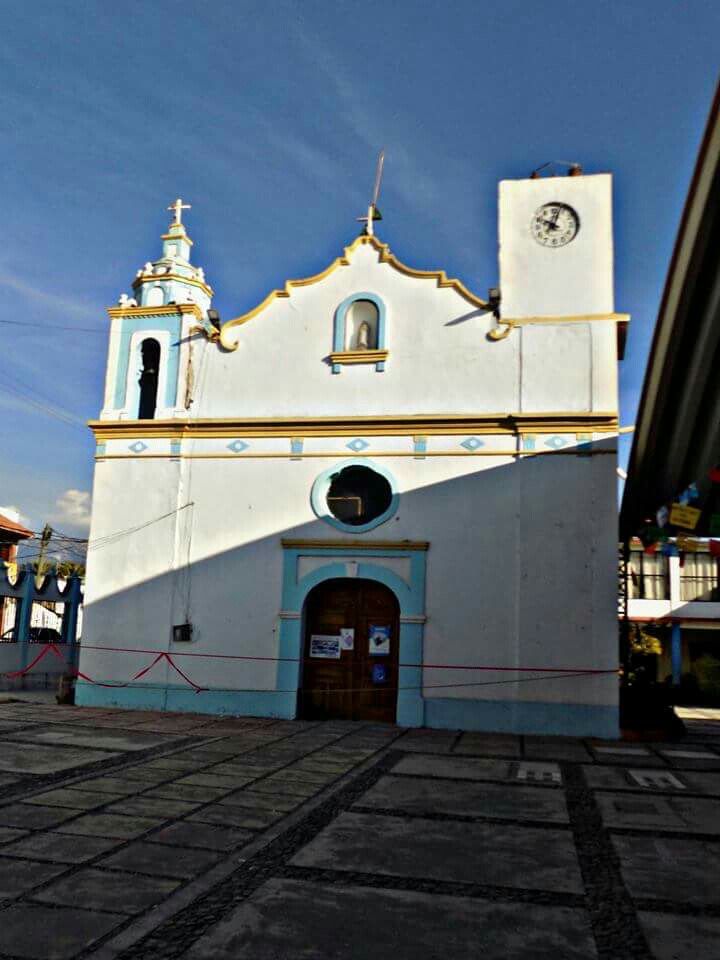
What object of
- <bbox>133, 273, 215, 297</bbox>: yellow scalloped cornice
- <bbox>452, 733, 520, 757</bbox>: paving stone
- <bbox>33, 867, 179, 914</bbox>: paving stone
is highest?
<bbox>133, 273, 215, 297</bbox>: yellow scalloped cornice

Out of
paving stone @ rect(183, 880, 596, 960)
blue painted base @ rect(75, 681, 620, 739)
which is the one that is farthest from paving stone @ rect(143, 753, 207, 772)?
paving stone @ rect(183, 880, 596, 960)

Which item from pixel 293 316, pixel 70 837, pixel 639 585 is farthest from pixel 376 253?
pixel 639 585

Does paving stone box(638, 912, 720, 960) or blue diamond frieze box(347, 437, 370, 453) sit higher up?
A: blue diamond frieze box(347, 437, 370, 453)

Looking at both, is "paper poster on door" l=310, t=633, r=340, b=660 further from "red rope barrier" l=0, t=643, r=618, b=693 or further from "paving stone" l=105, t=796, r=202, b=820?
"paving stone" l=105, t=796, r=202, b=820

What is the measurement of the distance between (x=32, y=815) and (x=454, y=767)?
16.2 feet

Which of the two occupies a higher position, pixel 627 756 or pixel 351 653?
pixel 351 653

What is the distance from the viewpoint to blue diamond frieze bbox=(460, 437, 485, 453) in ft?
44.4

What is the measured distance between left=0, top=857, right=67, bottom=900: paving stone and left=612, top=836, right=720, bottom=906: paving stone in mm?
3750

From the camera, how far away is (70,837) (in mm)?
6219

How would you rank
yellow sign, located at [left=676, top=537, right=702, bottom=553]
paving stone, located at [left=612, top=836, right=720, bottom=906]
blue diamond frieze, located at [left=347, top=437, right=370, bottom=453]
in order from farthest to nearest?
blue diamond frieze, located at [left=347, top=437, right=370, bottom=453]
yellow sign, located at [left=676, top=537, right=702, bottom=553]
paving stone, located at [left=612, top=836, right=720, bottom=906]

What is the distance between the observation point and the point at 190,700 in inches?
548

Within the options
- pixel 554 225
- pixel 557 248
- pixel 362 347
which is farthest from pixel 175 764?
pixel 554 225

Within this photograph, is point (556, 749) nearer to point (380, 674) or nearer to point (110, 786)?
point (380, 674)

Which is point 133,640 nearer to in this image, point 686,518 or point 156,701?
point 156,701
